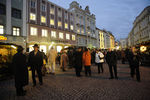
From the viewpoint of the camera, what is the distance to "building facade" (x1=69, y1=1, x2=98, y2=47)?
111 feet

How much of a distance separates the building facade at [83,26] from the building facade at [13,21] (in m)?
18.2

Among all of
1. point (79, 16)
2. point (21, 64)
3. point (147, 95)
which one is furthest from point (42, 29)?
point (147, 95)

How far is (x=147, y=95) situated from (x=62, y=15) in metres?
29.1

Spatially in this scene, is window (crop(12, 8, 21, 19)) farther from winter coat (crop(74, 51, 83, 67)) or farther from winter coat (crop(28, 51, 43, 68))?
winter coat (crop(74, 51, 83, 67))

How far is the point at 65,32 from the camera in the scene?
95.6 feet

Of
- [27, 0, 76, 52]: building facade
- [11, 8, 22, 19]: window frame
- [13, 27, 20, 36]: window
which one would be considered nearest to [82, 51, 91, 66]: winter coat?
[13, 27, 20, 36]: window

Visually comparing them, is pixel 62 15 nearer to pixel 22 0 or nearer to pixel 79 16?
pixel 79 16

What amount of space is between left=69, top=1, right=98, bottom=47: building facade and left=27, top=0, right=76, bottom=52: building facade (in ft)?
11.2

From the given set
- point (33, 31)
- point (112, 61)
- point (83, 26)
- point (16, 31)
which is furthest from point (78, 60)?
point (83, 26)

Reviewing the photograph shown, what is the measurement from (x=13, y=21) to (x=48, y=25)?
8.65m

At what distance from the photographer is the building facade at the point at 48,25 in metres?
21.4

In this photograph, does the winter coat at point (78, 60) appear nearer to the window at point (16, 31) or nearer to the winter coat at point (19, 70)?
the winter coat at point (19, 70)

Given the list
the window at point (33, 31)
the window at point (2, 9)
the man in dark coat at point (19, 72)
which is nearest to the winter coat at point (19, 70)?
the man in dark coat at point (19, 72)

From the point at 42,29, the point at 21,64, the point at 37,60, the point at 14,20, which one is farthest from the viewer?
the point at 42,29
